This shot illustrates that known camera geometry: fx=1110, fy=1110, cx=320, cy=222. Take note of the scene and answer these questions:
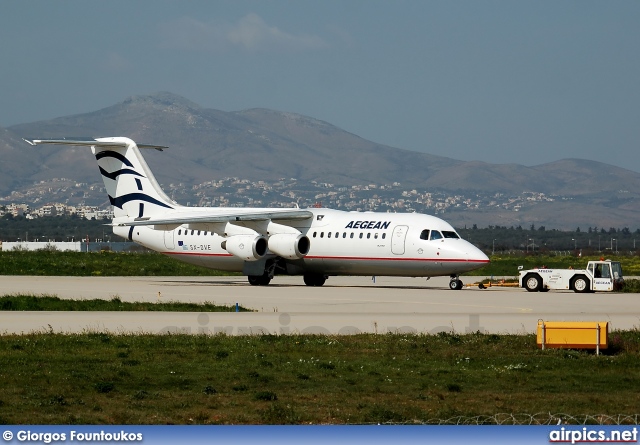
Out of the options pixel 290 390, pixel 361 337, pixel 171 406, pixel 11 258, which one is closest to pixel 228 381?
pixel 290 390

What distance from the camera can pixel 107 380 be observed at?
18016mm

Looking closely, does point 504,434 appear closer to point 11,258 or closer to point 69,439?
point 69,439

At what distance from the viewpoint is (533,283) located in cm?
4722

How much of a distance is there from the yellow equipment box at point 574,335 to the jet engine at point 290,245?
1045 inches

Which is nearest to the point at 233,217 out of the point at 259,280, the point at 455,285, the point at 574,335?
the point at 259,280

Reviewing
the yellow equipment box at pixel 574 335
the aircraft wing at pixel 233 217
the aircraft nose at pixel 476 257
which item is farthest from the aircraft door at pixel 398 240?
the yellow equipment box at pixel 574 335

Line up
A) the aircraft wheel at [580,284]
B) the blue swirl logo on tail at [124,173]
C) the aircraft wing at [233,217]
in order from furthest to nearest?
the blue swirl logo on tail at [124,173]
the aircraft wing at [233,217]
the aircraft wheel at [580,284]

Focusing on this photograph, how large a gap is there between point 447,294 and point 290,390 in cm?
2570

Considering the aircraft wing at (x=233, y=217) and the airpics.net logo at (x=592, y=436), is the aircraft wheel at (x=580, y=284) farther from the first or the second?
the airpics.net logo at (x=592, y=436)

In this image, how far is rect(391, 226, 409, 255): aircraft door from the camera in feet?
153

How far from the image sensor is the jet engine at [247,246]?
49344 millimetres

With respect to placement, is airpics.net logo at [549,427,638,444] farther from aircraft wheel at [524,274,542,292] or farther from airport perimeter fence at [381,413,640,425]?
aircraft wheel at [524,274,542,292]

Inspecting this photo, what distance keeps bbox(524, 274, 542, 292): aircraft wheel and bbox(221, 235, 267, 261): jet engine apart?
1174 centimetres

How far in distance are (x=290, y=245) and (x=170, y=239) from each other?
7.25 metres
